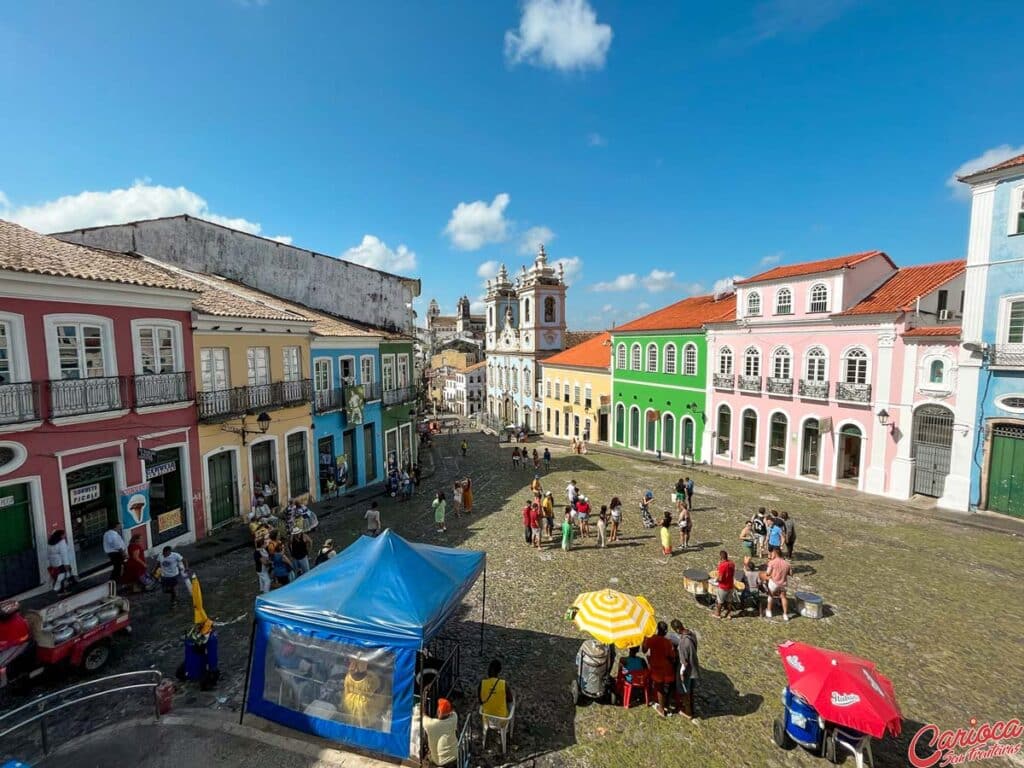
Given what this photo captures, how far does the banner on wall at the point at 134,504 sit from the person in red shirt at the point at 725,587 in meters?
13.9

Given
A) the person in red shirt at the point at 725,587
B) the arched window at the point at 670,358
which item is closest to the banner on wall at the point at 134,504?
the person in red shirt at the point at 725,587

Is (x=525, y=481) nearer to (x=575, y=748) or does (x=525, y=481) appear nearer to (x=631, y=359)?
(x=631, y=359)

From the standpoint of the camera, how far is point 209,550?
46.7 feet

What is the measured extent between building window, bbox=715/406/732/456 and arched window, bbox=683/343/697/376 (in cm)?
279

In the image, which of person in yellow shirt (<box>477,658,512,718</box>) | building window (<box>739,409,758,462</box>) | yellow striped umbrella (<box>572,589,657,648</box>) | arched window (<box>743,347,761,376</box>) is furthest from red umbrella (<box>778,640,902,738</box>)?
building window (<box>739,409,758,462</box>)

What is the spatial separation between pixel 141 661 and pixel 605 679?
7.98 meters

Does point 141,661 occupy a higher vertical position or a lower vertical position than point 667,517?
lower

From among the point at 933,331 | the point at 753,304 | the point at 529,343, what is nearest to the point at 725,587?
the point at 933,331

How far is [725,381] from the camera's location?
27.4m

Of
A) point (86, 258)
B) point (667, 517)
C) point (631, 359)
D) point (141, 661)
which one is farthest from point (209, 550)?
point (631, 359)

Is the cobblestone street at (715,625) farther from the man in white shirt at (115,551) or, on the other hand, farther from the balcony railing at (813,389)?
the balcony railing at (813,389)

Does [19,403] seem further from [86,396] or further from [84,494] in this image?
[84,494]

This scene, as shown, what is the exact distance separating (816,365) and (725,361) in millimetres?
4882

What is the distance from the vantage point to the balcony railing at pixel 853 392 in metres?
21.3
